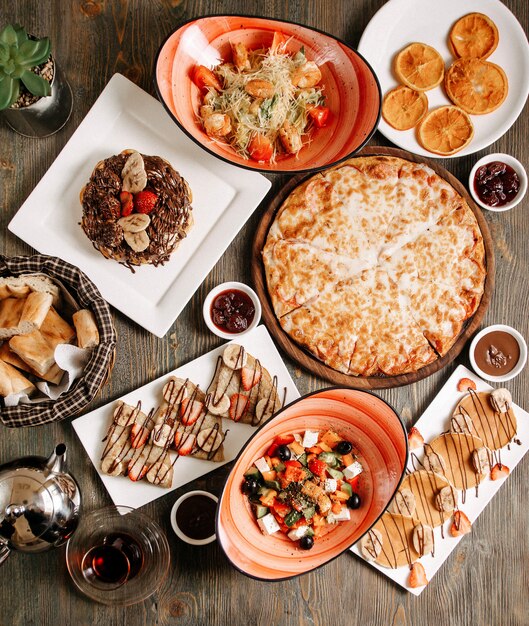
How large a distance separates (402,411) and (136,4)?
303 cm

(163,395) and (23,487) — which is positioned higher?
(163,395)

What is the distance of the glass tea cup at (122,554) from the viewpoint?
10.7 feet

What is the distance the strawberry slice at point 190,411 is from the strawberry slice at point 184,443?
7 centimetres

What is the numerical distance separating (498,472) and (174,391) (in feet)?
6.79

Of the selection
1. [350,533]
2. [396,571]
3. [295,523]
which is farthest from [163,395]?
[396,571]

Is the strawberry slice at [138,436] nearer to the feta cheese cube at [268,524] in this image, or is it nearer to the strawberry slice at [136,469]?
the strawberry slice at [136,469]

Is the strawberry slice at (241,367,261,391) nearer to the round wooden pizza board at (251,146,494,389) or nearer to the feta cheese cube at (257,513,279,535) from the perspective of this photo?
the round wooden pizza board at (251,146,494,389)

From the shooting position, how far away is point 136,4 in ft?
11.8

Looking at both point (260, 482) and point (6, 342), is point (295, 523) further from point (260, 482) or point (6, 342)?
point (6, 342)

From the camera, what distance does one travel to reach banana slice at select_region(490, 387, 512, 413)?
3.61 m

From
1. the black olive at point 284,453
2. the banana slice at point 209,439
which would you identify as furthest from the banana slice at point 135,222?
the black olive at point 284,453

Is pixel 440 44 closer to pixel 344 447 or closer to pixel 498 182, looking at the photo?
pixel 498 182

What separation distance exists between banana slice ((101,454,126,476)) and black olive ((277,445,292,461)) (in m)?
0.93

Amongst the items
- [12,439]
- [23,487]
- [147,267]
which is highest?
[147,267]
